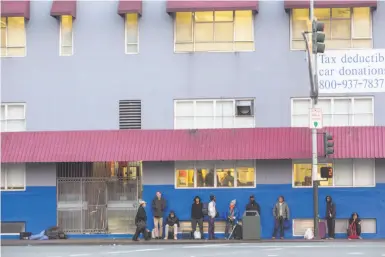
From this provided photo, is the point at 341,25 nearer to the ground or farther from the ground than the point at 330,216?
farther from the ground

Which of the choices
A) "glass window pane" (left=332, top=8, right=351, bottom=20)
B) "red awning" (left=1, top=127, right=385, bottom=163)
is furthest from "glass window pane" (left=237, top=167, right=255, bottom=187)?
"glass window pane" (left=332, top=8, right=351, bottom=20)

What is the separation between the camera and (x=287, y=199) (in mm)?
31531

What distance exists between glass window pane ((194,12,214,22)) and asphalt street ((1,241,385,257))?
8.85m

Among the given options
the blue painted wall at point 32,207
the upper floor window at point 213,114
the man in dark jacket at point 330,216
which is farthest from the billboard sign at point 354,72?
the blue painted wall at point 32,207

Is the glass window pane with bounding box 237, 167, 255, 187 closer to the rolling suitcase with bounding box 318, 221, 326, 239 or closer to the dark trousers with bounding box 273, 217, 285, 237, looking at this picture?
the dark trousers with bounding box 273, 217, 285, 237

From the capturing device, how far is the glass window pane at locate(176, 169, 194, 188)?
32094 millimetres

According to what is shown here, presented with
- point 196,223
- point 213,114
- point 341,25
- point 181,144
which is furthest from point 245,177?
point 341,25

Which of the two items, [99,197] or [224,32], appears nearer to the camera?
[224,32]

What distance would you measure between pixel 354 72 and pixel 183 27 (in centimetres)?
675

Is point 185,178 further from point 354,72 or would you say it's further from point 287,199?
point 354,72

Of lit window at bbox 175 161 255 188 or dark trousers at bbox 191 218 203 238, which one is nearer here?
dark trousers at bbox 191 218 203 238

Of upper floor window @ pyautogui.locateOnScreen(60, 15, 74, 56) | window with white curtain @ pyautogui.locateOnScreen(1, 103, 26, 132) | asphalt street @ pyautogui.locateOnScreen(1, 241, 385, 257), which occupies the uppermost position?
upper floor window @ pyautogui.locateOnScreen(60, 15, 74, 56)

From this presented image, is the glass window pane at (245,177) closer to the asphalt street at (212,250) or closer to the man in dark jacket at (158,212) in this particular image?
the man in dark jacket at (158,212)

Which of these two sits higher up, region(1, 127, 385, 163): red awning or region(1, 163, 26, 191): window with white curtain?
region(1, 127, 385, 163): red awning
